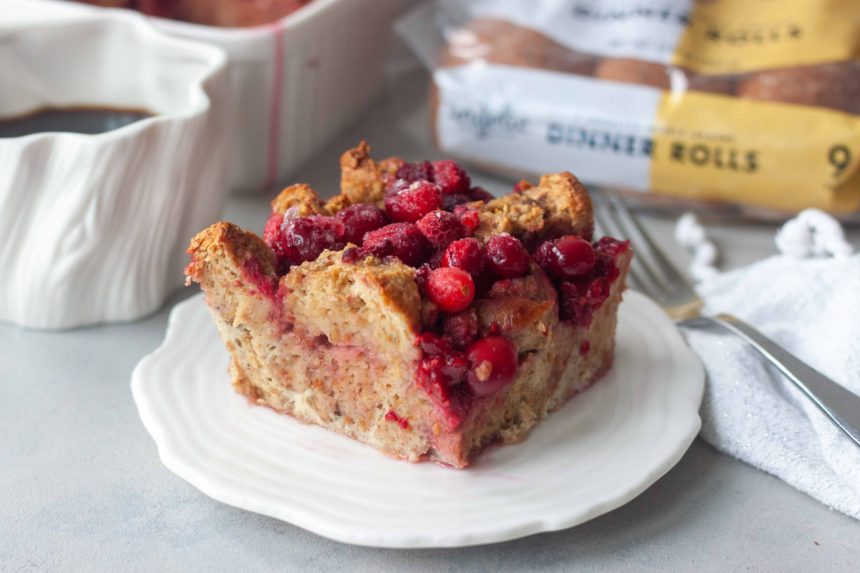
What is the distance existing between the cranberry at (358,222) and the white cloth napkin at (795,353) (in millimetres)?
735

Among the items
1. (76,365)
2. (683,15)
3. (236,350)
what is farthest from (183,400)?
(683,15)

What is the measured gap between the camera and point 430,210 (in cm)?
190

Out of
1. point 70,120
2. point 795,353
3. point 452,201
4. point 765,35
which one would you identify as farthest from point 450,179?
point 765,35

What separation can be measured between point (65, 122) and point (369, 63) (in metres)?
1.10

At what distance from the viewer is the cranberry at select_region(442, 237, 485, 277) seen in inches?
67.8

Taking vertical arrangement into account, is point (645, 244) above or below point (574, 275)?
below

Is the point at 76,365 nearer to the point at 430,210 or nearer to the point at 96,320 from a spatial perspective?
the point at 96,320

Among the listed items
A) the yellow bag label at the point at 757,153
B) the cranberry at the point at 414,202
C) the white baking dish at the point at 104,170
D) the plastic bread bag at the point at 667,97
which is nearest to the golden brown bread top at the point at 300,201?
the cranberry at the point at 414,202

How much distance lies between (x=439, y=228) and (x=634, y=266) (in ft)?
3.03

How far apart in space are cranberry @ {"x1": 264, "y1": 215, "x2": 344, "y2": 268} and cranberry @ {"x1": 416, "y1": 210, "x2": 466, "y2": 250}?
16 cm

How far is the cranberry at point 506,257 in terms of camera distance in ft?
5.78

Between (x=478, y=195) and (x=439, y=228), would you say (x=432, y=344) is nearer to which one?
(x=439, y=228)

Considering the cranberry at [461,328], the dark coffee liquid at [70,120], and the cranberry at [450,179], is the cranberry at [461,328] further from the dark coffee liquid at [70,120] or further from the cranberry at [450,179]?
the dark coffee liquid at [70,120]

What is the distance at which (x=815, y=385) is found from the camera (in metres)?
1.89
